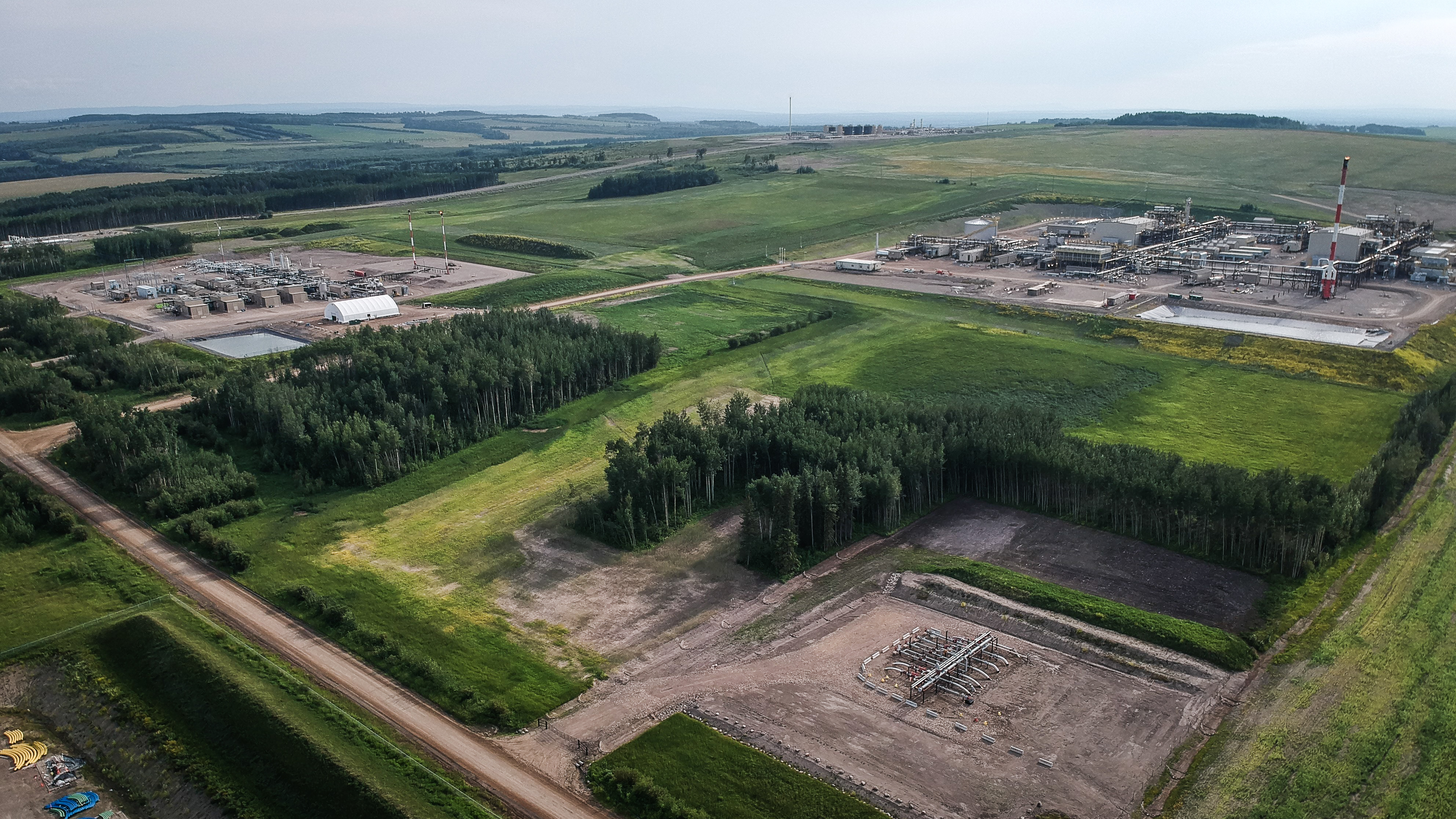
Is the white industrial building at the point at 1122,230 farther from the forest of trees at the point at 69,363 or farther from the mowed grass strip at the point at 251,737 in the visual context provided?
the mowed grass strip at the point at 251,737

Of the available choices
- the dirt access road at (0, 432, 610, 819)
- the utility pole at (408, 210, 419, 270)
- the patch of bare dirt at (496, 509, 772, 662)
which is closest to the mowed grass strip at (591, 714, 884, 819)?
the dirt access road at (0, 432, 610, 819)

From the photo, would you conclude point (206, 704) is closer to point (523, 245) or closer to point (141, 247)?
point (523, 245)

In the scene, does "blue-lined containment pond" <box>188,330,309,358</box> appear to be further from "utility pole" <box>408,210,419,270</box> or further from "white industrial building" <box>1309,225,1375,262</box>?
"white industrial building" <box>1309,225,1375,262</box>

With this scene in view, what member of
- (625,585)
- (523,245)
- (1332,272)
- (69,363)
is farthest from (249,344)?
(1332,272)

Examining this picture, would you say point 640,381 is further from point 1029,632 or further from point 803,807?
point 803,807

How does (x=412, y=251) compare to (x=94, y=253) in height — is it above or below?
above

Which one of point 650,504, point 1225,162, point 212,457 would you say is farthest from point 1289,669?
point 1225,162

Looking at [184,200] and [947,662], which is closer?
[947,662]
